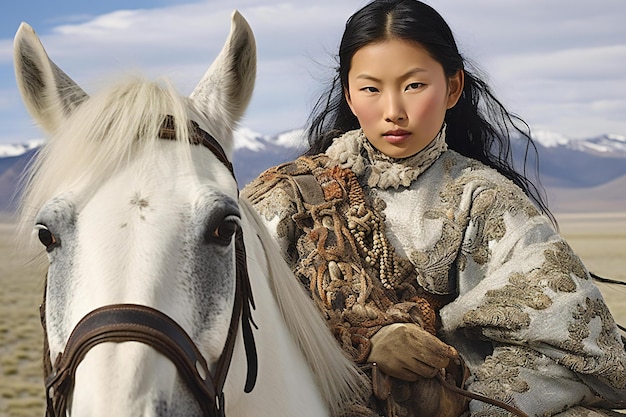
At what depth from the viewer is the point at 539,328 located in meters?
2.18

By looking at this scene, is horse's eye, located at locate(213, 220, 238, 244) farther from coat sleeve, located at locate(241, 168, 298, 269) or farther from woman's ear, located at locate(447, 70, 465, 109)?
woman's ear, located at locate(447, 70, 465, 109)

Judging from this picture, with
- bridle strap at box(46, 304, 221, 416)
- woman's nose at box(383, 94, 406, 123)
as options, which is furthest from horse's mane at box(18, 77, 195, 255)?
woman's nose at box(383, 94, 406, 123)

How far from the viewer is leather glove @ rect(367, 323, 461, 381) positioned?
2.07 meters

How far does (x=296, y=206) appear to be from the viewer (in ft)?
7.84

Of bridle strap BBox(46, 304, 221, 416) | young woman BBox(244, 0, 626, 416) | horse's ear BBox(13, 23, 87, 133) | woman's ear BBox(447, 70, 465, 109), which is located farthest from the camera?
woman's ear BBox(447, 70, 465, 109)

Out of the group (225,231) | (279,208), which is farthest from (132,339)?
(279,208)

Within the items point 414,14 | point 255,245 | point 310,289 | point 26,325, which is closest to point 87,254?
point 255,245

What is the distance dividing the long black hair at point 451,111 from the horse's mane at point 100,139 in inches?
38.2

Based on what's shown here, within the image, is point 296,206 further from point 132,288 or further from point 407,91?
point 132,288

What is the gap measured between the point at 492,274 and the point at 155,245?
1195 millimetres

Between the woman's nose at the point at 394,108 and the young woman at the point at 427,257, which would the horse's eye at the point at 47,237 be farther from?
the woman's nose at the point at 394,108

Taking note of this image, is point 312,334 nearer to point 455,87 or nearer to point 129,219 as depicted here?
point 129,219

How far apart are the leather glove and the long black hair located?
2.81 feet

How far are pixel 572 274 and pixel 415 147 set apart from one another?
2.08 feet
